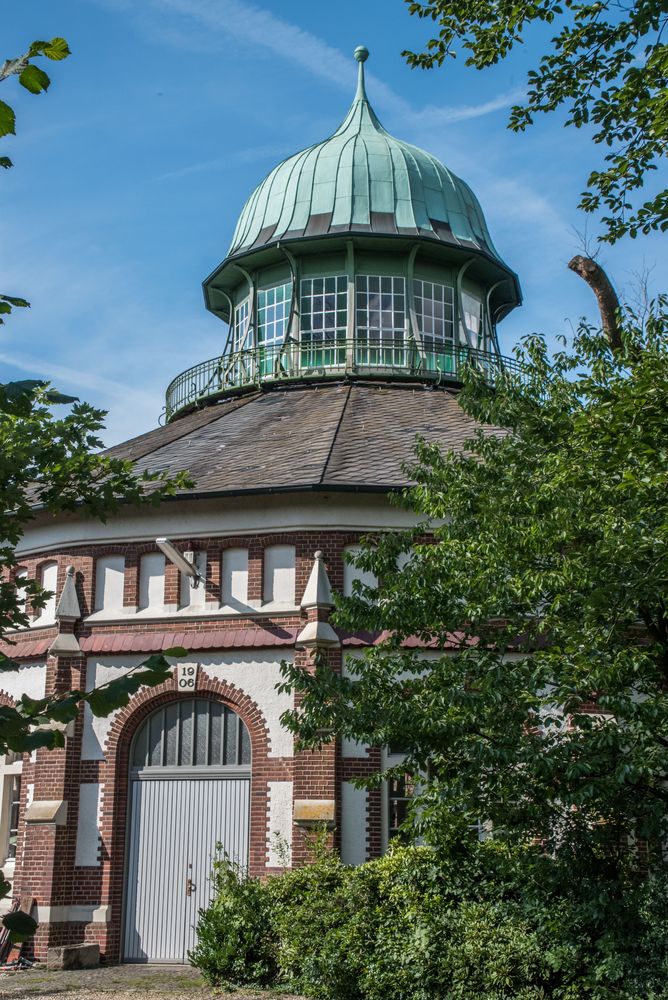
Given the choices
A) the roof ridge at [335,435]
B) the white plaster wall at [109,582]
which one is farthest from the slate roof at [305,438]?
the white plaster wall at [109,582]

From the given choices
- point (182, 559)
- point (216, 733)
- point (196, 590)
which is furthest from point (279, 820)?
point (182, 559)

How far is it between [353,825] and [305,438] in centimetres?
690

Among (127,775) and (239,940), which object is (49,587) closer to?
(127,775)

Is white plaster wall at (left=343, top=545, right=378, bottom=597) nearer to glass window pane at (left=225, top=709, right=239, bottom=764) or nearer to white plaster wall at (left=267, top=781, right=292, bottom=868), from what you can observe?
glass window pane at (left=225, top=709, right=239, bottom=764)

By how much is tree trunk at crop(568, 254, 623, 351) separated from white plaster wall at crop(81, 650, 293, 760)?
24.5 ft

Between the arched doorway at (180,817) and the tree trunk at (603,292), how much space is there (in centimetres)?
874

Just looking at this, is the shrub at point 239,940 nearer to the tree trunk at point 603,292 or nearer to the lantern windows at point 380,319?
the tree trunk at point 603,292

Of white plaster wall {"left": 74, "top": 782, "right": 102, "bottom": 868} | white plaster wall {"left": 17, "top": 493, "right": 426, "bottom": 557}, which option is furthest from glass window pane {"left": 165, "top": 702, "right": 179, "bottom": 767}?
white plaster wall {"left": 17, "top": 493, "right": 426, "bottom": 557}

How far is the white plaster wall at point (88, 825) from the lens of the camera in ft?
61.2

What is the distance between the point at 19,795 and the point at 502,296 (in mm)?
15992

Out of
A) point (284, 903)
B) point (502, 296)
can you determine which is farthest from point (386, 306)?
point (284, 903)

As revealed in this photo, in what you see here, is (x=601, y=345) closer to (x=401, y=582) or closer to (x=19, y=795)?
(x=401, y=582)

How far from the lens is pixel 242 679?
61.0ft

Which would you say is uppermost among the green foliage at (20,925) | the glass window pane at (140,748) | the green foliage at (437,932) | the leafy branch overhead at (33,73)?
the leafy branch overhead at (33,73)
